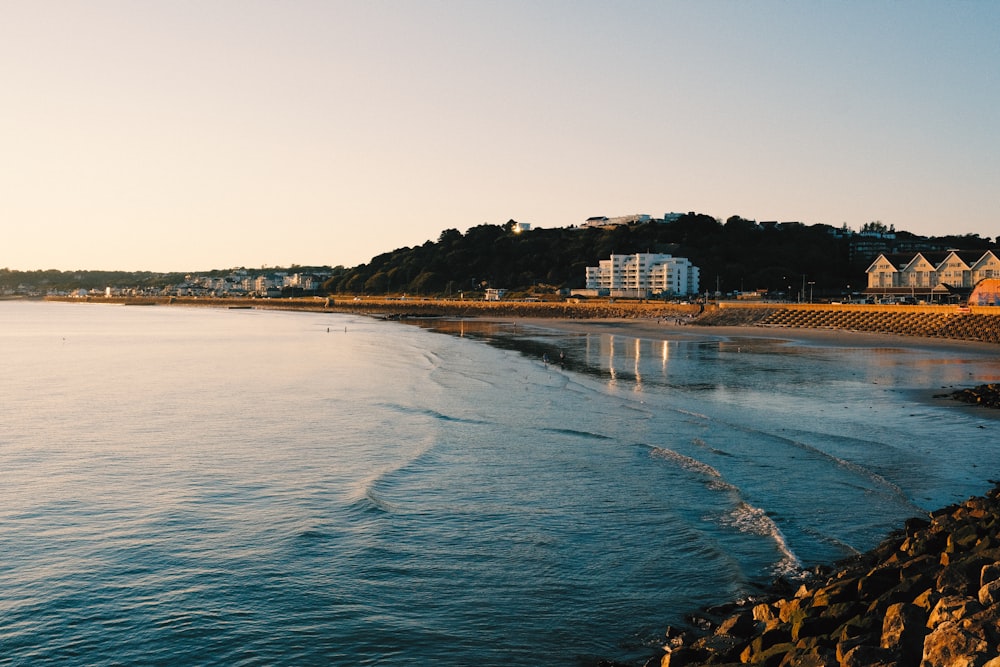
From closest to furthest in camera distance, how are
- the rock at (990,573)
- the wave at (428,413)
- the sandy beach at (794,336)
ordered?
the rock at (990,573), the wave at (428,413), the sandy beach at (794,336)

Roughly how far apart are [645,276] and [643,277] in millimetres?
572

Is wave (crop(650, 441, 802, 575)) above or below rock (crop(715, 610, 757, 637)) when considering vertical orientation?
below

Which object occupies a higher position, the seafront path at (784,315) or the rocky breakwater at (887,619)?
the seafront path at (784,315)

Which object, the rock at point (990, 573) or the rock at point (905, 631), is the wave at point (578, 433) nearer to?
the rock at point (990, 573)

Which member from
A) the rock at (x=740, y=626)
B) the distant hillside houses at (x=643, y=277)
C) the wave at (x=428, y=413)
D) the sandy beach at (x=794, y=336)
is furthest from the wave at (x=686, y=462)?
the distant hillside houses at (x=643, y=277)

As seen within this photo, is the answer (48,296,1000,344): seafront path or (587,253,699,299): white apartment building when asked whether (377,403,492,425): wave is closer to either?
(48,296,1000,344): seafront path

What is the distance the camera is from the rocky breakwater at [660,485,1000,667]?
646 cm

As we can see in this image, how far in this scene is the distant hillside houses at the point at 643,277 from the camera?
166875 mm

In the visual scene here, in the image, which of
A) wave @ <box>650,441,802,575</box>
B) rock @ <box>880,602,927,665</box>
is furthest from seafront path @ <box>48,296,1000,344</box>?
rock @ <box>880,602,927,665</box>

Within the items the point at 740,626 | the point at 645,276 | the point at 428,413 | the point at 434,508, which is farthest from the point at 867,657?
the point at 645,276

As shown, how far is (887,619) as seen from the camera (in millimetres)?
→ 7176

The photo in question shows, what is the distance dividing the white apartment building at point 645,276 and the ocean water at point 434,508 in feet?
435

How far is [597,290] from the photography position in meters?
178

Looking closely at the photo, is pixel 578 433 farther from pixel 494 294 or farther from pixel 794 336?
pixel 494 294
